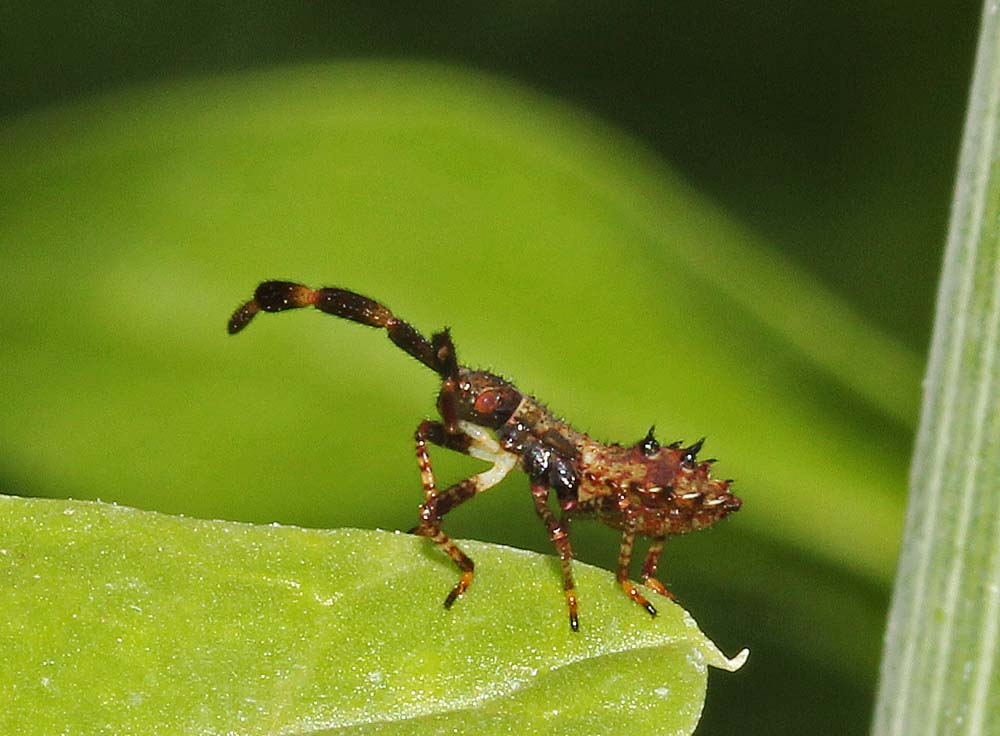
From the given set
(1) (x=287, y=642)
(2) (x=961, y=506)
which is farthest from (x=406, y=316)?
(2) (x=961, y=506)

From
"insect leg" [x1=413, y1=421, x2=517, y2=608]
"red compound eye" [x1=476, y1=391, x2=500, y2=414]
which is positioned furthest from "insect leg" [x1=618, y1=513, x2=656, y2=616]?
"red compound eye" [x1=476, y1=391, x2=500, y2=414]

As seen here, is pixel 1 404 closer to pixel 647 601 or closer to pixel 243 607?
pixel 243 607

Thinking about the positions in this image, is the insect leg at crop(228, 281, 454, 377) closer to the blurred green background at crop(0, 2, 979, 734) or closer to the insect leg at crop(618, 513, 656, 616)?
the insect leg at crop(618, 513, 656, 616)

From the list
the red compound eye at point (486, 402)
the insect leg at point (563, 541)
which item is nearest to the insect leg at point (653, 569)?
the insect leg at point (563, 541)

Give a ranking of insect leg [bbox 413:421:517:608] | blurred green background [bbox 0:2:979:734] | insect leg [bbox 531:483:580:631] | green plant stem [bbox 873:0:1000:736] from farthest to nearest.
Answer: blurred green background [bbox 0:2:979:734], insect leg [bbox 413:421:517:608], insect leg [bbox 531:483:580:631], green plant stem [bbox 873:0:1000:736]

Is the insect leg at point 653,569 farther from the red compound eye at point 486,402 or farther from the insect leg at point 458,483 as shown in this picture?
the red compound eye at point 486,402

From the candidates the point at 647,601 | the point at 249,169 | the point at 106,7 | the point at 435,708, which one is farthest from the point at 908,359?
the point at 106,7

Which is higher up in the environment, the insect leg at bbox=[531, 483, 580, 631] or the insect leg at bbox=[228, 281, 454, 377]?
the insect leg at bbox=[228, 281, 454, 377]

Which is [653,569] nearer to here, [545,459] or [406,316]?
[545,459]
